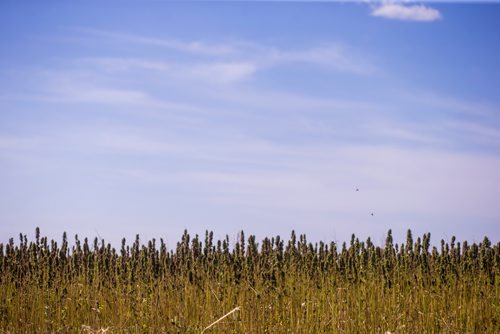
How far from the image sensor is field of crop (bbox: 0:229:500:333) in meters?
8.18

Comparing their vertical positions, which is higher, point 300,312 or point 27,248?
point 27,248

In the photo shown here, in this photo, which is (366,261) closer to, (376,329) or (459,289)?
(459,289)

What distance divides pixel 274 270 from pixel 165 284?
6.21 ft

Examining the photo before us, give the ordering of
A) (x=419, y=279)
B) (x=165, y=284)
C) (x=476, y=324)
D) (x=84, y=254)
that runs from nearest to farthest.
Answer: (x=476, y=324) < (x=419, y=279) < (x=165, y=284) < (x=84, y=254)

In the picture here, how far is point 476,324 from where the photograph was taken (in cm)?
875

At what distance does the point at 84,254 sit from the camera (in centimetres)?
1228

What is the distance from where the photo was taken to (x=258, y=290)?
9359mm

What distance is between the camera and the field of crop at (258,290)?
8180 millimetres

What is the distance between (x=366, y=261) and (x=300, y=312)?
3.34 meters

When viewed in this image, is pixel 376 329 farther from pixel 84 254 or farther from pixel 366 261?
pixel 84 254

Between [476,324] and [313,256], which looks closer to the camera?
[476,324]

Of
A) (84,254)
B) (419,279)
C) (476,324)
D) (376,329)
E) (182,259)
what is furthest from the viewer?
(84,254)

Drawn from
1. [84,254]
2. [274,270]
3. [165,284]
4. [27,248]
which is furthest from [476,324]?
[27,248]

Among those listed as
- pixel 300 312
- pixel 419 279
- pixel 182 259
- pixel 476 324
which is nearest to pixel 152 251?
pixel 182 259
